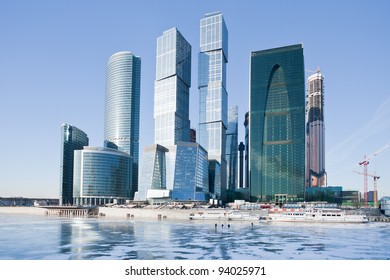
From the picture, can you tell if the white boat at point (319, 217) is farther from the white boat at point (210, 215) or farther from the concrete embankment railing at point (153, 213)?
the concrete embankment railing at point (153, 213)

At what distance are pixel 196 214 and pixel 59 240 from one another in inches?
3012

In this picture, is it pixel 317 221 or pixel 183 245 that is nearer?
pixel 183 245

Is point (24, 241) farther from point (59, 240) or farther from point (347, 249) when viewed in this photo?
point (347, 249)

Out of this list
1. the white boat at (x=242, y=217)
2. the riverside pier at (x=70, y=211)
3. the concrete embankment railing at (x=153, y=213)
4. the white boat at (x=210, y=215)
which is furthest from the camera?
the riverside pier at (x=70, y=211)

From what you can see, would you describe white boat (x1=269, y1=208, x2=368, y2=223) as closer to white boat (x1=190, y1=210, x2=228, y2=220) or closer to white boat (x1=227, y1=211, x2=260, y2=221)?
white boat (x1=227, y1=211, x2=260, y2=221)

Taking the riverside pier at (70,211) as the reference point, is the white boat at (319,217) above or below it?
above

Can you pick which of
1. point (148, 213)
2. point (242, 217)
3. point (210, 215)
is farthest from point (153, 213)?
point (242, 217)

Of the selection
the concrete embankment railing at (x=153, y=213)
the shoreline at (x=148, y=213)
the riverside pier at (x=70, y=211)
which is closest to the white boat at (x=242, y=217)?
the shoreline at (x=148, y=213)

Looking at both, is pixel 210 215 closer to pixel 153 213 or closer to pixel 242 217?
pixel 242 217

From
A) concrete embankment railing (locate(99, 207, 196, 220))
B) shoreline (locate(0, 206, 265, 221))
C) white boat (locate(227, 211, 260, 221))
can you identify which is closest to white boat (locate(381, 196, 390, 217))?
shoreline (locate(0, 206, 265, 221))

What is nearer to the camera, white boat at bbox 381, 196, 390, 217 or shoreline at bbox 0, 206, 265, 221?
shoreline at bbox 0, 206, 265, 221

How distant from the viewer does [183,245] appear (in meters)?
54.0

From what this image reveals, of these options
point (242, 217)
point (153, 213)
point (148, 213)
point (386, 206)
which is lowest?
point (148, 213)
